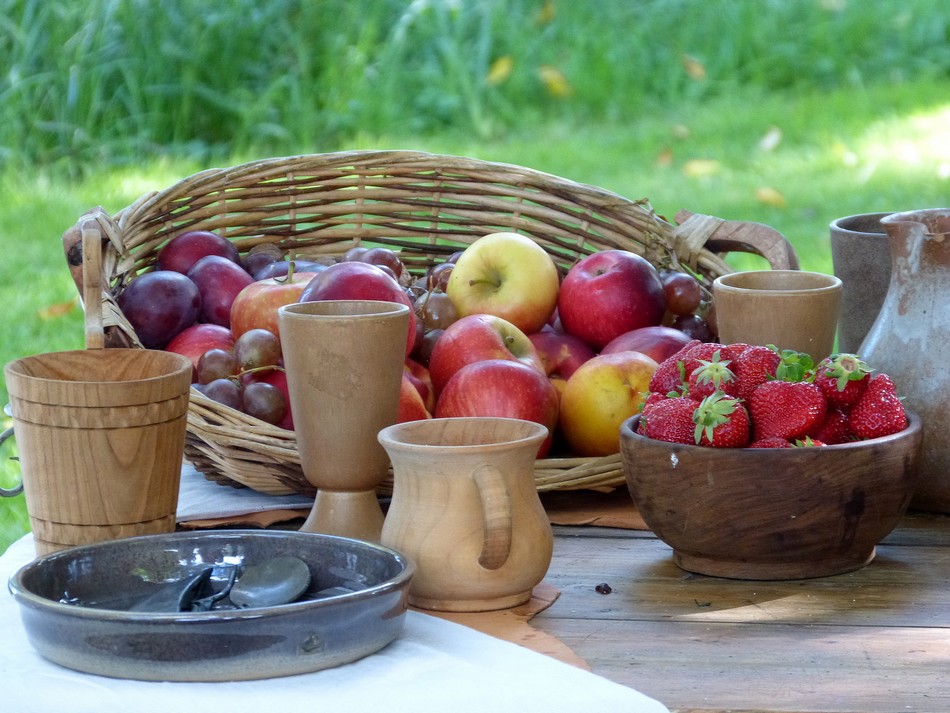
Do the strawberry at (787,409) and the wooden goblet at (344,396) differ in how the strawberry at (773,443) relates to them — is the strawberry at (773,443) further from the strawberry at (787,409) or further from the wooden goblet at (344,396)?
the wooden goblet at (344,396)

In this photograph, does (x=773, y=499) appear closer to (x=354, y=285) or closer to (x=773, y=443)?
(x=773, y=443)

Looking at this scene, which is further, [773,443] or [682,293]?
[682,293]

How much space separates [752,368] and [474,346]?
0.38 meters

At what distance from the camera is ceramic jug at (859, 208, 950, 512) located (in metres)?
1.15

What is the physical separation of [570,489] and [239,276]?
0.49 meters

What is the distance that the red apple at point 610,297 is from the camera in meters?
1.44

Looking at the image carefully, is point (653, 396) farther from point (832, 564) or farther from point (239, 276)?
point (239, 276)

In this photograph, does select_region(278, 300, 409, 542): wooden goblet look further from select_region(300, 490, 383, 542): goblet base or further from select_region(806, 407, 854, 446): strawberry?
select_region(806, 407, 854, 446): strawberry

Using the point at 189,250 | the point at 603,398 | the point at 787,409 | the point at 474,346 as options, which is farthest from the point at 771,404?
the point at 189,250

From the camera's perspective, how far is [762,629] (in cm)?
94

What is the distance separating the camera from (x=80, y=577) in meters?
0.91

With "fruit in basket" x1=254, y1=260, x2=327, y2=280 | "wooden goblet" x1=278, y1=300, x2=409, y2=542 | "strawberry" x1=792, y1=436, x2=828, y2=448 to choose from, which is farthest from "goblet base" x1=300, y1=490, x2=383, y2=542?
"fruit in basket" x1=254, y1=260, x2=327, y2=280

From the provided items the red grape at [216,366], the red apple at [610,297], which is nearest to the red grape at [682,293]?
the red apple at [610,297]

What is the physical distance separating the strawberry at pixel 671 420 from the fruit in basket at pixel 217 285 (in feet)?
2.04
